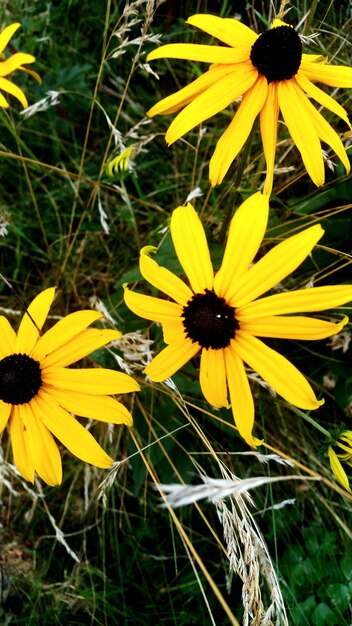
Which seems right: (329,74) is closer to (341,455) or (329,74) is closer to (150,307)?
(150,307)

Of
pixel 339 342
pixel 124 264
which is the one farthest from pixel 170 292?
pixel 124 264

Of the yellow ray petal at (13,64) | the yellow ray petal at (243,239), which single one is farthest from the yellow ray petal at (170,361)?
the yellow ray petal at (13,64)

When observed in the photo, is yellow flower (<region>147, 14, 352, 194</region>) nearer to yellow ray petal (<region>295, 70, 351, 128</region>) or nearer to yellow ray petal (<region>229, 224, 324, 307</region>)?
yellow ray petal (<region>295, 70, 351, 128</region>)

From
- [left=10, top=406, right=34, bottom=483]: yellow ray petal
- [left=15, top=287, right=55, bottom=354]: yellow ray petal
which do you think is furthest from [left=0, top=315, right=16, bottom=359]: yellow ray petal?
[left=10, top=406, right=34, bottom=483]: yellow ray petal

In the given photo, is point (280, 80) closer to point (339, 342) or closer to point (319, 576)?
point (339, 342)

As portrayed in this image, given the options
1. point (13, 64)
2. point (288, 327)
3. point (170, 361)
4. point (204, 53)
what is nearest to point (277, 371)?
point (288, 327)

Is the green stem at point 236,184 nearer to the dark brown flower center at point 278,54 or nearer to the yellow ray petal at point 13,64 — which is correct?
the dark brown flower center at point 278,54
